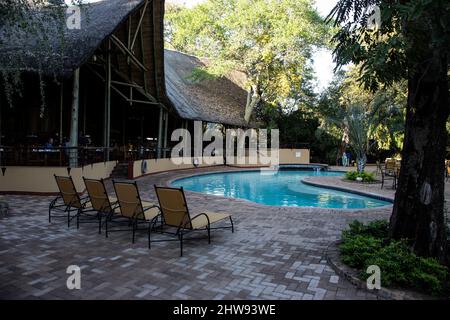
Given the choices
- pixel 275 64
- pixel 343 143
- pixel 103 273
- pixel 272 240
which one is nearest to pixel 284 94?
pixel 275 64

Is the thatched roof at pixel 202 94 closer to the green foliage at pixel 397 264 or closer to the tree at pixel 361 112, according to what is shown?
the tree at pixel 361 112

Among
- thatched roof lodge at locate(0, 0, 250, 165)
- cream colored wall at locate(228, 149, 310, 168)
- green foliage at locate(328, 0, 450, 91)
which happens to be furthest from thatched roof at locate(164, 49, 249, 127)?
green foliage at locate(328, 0, 450, 91)

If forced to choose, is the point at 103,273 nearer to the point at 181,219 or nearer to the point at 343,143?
the point at 181,219

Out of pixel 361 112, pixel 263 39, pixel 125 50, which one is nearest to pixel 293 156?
pixel 263 39

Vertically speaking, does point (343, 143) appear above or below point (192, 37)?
below

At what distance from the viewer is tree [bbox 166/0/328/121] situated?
73.1 ft

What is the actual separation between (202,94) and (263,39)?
6337 mm

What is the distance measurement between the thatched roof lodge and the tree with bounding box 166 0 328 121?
379cm

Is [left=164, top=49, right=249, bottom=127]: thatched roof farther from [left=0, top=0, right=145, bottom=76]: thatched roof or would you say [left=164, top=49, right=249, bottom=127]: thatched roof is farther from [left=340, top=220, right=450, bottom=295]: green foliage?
[left=340, top=220, right=450, bottom=295]: green foliage

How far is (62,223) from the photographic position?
6605mm

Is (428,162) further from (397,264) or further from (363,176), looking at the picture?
(363,176)

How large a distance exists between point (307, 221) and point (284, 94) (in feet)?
58.5

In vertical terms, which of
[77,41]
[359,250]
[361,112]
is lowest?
[359,250]

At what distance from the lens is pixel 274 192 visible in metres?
14.4
